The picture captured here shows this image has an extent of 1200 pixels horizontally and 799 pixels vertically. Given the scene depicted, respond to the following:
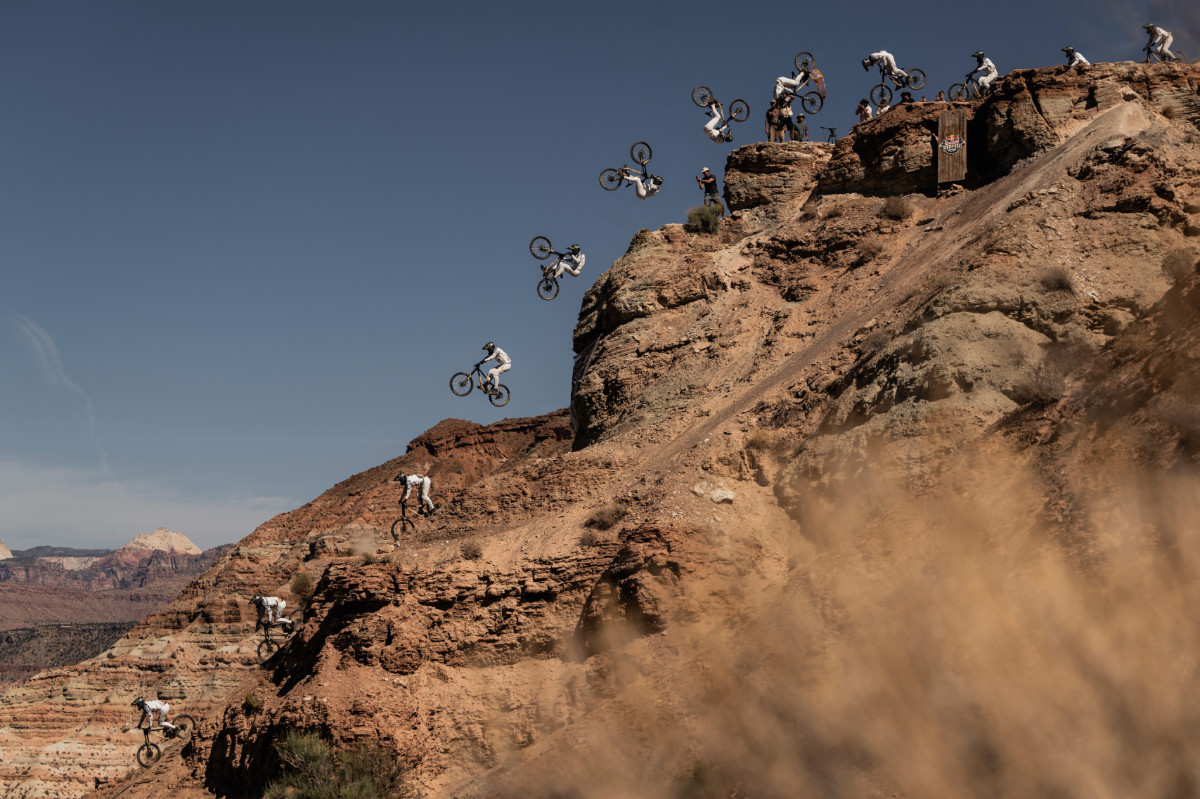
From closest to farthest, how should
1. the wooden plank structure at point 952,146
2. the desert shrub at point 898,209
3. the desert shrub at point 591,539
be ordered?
the desert shrub at point 591,539
the desert shrub at point 898,209
the wooden plank structure at point 952,146

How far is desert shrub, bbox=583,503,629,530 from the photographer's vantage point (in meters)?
18.2

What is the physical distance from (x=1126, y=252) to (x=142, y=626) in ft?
147

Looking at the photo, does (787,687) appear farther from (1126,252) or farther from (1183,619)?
(1126,252)

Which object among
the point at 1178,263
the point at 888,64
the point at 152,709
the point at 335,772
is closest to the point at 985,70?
the point at 888,64

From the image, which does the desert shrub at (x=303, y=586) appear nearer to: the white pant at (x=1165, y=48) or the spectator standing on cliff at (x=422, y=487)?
the spectator standing on cliff at (x=422, y=487)

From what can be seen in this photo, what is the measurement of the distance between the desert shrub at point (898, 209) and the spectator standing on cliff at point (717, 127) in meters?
5.97

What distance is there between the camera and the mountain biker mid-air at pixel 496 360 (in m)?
29.5

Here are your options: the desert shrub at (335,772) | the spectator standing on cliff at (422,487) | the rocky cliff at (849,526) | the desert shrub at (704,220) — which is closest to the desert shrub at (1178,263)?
the rocky cliff at (849,526)

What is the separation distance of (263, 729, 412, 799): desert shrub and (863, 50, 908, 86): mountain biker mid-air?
2308 cm

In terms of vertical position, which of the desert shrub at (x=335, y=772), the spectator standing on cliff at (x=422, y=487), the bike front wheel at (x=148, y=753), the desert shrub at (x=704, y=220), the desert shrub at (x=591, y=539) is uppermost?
the desert shrub at (x=704, y=220)

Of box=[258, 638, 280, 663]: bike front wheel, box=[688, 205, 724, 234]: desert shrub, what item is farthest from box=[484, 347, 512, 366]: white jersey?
box=[258, 638, 280, 663]: bike front wheel

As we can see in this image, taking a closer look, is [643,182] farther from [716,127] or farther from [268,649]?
[268,649]

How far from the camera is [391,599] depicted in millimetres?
18266

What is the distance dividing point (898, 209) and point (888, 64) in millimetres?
6783
